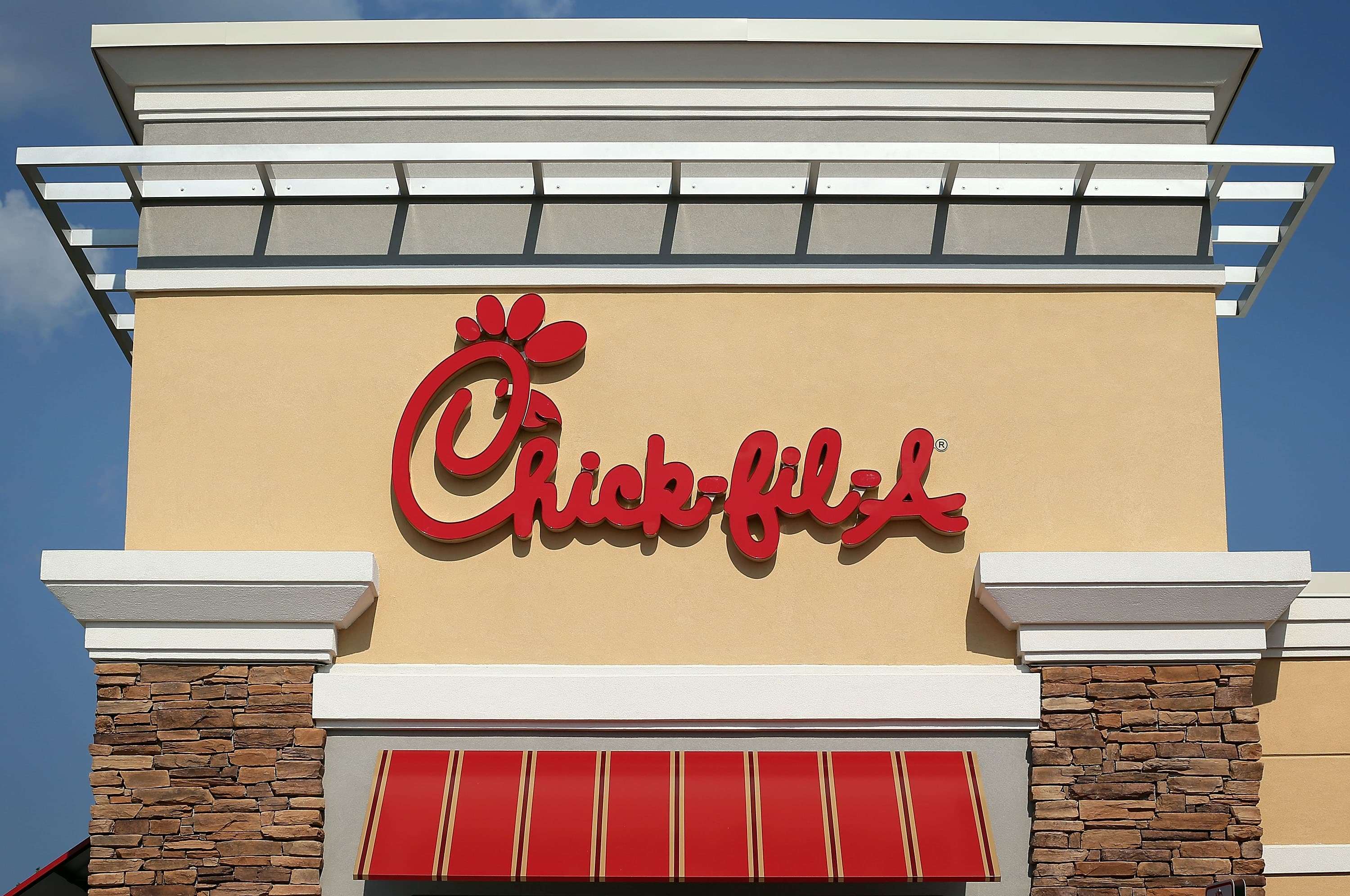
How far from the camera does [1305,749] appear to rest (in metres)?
9.70

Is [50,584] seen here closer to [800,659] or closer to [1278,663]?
[800,659]

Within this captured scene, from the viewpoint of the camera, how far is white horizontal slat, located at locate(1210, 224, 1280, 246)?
10.4 m

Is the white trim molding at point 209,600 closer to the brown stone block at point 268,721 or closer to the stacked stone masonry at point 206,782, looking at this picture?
the stacked stone masonry at point 206,782

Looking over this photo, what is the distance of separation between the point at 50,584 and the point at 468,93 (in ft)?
16.8

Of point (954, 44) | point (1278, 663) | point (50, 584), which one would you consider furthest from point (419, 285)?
point (1278, 663)

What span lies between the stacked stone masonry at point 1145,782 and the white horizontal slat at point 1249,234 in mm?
3786

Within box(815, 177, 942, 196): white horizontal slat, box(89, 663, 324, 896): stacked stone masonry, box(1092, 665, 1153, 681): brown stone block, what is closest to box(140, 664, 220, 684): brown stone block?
box(89, 663, 324, 896): stacked stone masonry

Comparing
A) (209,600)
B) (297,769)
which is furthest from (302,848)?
(209,600)

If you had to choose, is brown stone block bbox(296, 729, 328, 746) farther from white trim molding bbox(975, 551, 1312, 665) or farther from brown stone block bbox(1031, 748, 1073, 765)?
brown stone block bbox(1031, 748, 1073, 765)

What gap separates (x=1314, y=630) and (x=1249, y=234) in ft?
11.3

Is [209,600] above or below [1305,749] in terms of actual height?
above

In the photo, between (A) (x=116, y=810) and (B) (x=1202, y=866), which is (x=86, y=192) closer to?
(A) (x=116, y=810)

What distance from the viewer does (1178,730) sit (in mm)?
8898

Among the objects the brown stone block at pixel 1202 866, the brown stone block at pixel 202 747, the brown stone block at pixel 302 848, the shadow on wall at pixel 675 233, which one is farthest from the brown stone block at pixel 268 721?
the brown stone block at pixel 1202 866
